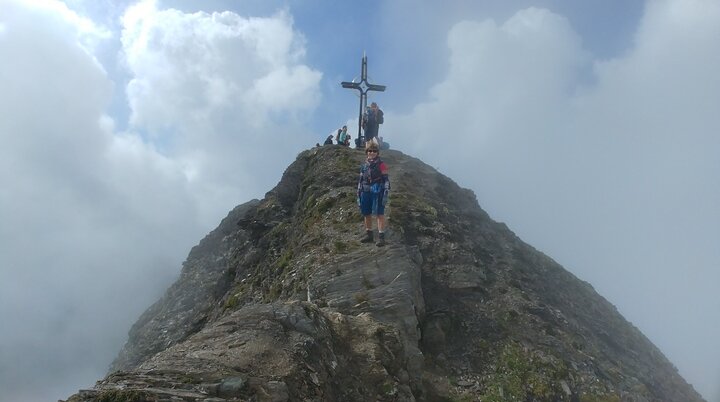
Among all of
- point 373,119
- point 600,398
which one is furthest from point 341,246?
point 373,119

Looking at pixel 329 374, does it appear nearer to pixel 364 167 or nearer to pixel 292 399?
pixel 292 399

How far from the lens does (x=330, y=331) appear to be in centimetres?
1232

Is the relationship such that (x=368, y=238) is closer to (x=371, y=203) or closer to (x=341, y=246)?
(x=341, y=246)

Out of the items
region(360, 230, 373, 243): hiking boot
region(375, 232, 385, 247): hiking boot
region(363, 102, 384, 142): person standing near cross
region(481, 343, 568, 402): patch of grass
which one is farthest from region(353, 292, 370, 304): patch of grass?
region(363, 102, 384, 142): person standing near cross

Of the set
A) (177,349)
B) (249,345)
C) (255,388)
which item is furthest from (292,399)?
(177,349)

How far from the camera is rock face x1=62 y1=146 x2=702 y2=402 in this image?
998cm

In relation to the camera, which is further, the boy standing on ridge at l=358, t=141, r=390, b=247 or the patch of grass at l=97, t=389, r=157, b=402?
the boy standing on ridge at l=358, t=141, r=390, b=247

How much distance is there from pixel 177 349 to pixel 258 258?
14700mm

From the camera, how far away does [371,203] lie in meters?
17.4

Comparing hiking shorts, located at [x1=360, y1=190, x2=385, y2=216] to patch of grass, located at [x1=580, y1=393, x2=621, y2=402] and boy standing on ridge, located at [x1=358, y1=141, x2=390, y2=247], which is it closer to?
boy standing on ridge, located at [x1=358, y1=141, x2=390, y2=247]

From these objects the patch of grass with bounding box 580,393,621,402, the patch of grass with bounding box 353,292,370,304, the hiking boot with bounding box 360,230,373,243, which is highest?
the hiking boot with bounding box 360,230,373,243

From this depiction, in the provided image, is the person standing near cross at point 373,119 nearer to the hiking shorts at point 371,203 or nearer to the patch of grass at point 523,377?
the hiking shorts at point 371,203

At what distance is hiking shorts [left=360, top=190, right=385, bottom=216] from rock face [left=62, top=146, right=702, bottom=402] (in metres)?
1.19

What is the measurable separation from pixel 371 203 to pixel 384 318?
167 inches
